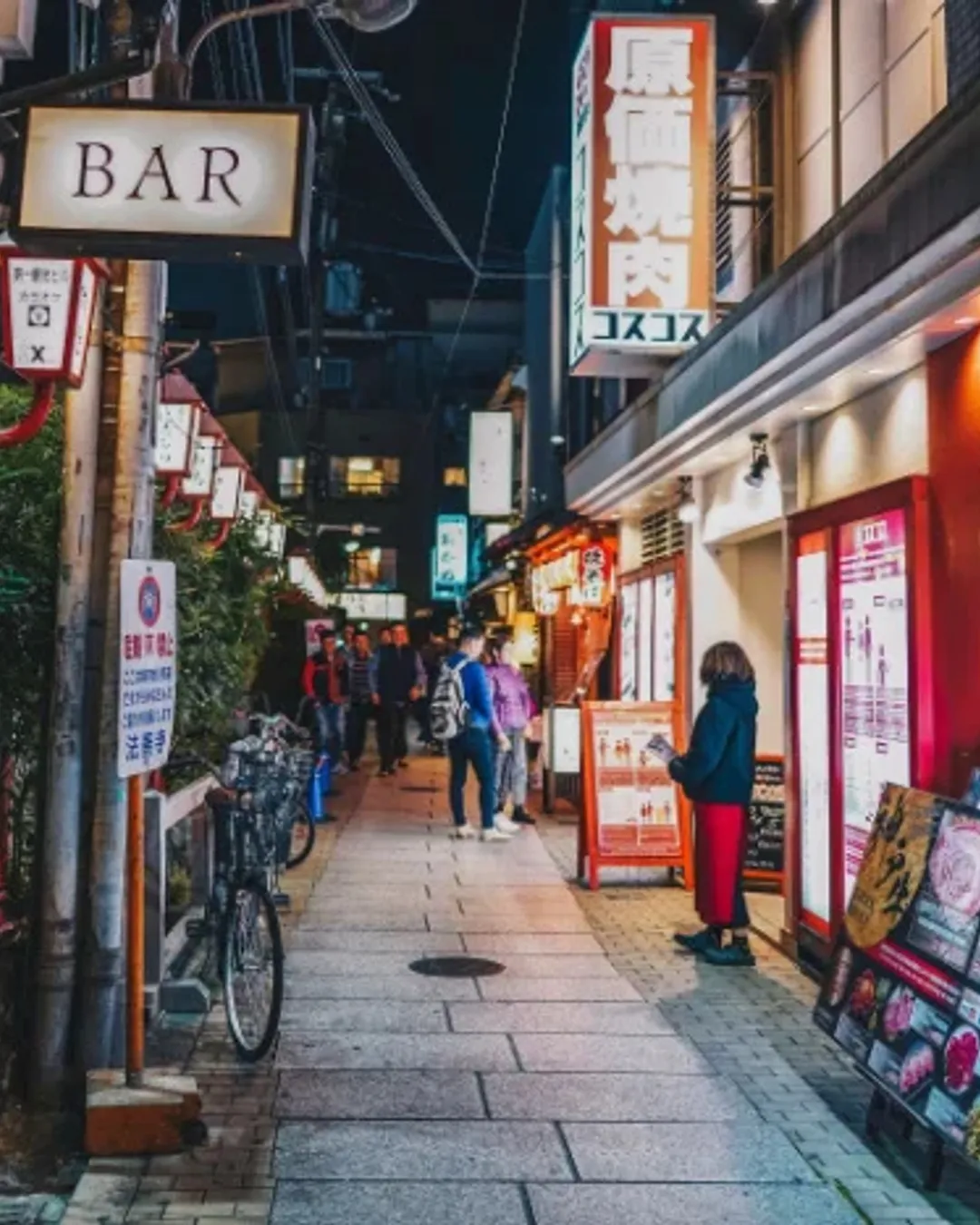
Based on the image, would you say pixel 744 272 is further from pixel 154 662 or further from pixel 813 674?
pixel 154 662

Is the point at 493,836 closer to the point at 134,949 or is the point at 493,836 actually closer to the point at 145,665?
the point at 134,949

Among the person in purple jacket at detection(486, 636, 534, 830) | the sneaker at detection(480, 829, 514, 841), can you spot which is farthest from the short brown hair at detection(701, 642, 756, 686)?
the sneaker at detection(480, 829, 514, 841)

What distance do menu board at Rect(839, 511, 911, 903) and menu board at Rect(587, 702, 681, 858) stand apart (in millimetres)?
3048

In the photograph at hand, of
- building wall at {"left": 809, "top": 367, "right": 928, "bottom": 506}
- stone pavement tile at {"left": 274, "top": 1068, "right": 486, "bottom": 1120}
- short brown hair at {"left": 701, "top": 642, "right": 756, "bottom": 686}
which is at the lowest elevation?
stone pavement tile at {"left": 274, "top": 1068, "right": 486, "bottom": 1120}

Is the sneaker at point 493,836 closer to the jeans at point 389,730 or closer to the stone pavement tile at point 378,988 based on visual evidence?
the stone pavement tile at point 378,988

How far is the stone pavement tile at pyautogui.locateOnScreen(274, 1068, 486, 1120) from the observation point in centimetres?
579

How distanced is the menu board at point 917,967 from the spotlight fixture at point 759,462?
12.9 feet

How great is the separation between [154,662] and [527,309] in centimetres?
2514

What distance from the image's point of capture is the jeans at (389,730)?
2108 centimetres

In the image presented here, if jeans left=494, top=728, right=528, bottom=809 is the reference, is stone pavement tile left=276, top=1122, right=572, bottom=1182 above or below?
below

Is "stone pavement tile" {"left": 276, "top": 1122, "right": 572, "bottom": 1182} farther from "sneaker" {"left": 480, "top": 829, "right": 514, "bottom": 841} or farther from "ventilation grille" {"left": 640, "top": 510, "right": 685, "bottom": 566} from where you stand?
"sneaker" {"left": 480, "top": 829, "right": 514, "bottom": 841}

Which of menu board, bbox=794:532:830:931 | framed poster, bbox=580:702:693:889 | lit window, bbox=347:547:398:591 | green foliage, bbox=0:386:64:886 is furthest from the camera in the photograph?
lit window, bbox=347:547:398:591

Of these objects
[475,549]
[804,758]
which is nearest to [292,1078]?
[804,758]

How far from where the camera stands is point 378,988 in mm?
8008
